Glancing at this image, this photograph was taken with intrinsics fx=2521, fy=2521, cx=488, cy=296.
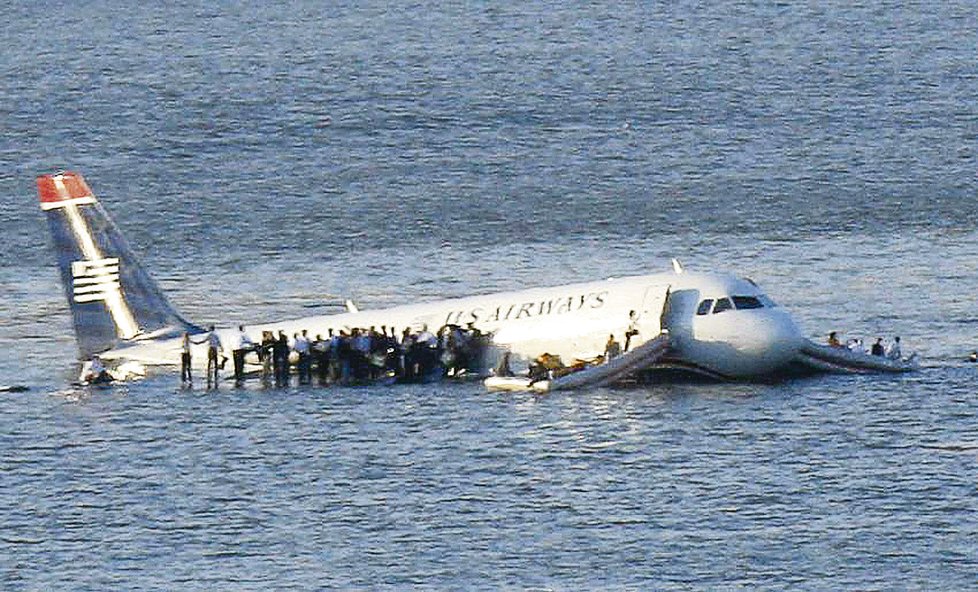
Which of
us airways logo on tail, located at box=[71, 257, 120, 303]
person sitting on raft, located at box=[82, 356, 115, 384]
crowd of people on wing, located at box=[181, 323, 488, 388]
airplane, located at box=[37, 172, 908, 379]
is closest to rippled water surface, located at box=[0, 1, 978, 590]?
person sitting on raft, located at box=[82, 356, 115, 384]

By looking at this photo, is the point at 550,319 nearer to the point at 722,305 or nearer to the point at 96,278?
the point at 722,305

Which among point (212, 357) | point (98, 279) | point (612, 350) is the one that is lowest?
point (612, 350)

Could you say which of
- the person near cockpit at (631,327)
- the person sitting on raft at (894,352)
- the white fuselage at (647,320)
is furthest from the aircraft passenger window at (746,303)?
the person sitting on raft at (894,352)

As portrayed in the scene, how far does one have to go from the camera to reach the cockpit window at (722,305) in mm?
98875

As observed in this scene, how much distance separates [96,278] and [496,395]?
76.4 ft

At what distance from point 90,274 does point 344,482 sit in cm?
3207

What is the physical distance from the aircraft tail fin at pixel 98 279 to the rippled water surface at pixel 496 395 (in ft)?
8.41

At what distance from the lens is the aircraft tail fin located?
114 meters

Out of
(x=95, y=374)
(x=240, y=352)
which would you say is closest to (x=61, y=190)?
(x=95, y=374)

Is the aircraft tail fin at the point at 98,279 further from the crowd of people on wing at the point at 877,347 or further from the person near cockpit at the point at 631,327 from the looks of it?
the crowd of people on wing at the point at 877,347

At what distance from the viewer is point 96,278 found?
114562mm

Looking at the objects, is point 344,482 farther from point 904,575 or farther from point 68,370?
point 68,370

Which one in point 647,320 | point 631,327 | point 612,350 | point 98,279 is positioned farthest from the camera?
point 98,279

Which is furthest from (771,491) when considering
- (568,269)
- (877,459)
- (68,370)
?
(568,269)
